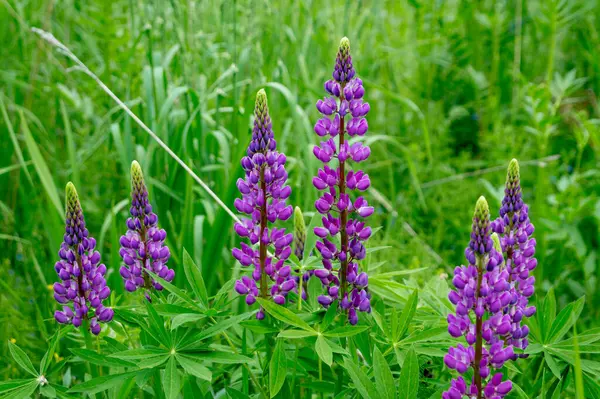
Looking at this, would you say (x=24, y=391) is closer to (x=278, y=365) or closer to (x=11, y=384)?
(x=11, y=384)

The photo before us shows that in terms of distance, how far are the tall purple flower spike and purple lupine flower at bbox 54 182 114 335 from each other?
22.1 inches

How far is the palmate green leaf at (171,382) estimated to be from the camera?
1.70 meters

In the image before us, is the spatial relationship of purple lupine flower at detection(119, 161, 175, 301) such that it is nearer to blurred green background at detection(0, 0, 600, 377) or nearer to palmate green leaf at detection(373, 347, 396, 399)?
palmate green leaf at detection(373, 347, 396, 399)

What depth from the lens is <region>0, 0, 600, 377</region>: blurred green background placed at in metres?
3.45

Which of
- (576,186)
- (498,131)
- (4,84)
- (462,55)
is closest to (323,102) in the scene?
(576,186)

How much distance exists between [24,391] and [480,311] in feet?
3.55

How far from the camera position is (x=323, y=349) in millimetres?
1750

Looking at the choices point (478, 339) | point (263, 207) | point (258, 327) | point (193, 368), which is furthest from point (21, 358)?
point (478, 339)

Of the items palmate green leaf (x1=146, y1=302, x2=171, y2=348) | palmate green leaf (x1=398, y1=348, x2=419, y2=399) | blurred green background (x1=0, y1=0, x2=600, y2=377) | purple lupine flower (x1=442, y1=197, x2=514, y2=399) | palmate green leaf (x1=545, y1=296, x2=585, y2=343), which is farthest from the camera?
blurred green background (x1=0, y1=0, x2=600, y2=377)

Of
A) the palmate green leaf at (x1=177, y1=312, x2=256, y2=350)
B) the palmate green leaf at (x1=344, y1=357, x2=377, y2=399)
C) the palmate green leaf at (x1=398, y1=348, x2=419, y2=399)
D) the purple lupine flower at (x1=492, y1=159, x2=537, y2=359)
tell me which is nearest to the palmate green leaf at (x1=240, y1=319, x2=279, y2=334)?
the palmate green leaf at (x1=177, y1=312, x2=256, y2=350)

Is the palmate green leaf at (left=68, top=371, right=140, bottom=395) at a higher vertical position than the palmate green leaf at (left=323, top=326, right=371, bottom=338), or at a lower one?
lower

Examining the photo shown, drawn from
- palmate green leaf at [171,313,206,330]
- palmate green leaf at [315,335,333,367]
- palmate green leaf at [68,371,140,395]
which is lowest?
palmate green leaf at [68,371,140,395]

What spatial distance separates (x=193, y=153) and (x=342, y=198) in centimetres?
181

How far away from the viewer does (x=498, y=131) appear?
454cm
